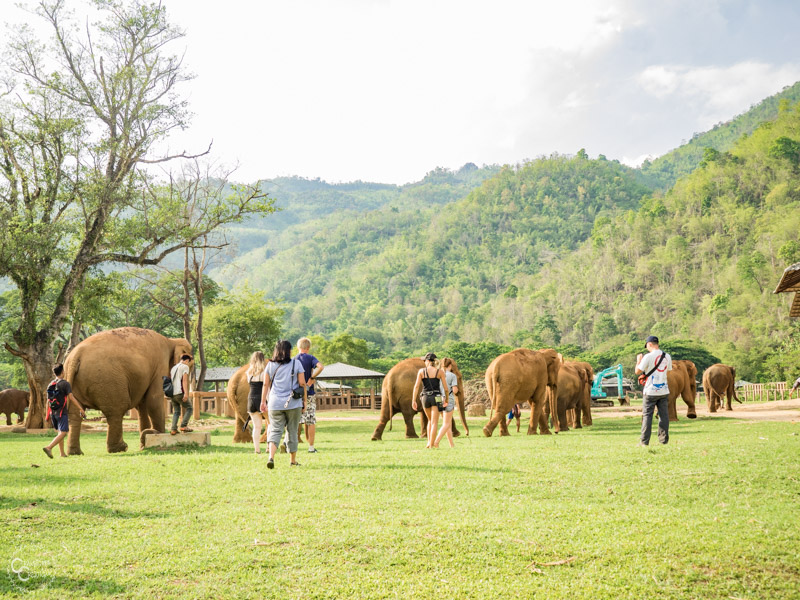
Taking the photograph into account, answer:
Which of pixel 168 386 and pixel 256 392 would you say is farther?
pixel 168 386

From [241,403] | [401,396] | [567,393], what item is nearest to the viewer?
[241,403]

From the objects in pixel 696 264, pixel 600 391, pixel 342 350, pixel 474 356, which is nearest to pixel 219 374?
pixel 600 391

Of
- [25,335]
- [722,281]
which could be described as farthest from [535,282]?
[25,335]

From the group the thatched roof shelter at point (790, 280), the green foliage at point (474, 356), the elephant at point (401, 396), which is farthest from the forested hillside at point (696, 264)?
the elephant at point (401, 396)

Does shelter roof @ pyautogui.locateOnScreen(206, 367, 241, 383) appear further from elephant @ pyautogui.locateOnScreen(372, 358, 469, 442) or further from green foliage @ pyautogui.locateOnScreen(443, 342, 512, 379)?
elephant @ pyautogui.locateOnScreen(372, 358, 469, 442)

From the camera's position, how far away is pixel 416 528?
592 centimetres

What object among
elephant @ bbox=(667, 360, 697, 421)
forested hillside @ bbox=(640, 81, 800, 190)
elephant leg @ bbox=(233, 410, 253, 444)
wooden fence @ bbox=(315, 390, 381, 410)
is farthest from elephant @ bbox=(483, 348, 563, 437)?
forested hillside @ bbox=(640, 81, 800, 190)

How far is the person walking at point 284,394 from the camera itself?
9.61 metres

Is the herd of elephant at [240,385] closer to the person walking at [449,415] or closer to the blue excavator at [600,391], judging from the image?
the person walking at [449,415]

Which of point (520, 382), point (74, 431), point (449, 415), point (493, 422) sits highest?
point (520, 382)

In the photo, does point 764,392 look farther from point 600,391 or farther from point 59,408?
point 59,408

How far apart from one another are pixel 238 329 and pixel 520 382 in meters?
39.1

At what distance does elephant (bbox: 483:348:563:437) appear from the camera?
53.6 ft
